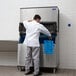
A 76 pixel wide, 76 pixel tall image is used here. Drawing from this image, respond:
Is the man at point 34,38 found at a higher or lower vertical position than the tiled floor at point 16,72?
higher

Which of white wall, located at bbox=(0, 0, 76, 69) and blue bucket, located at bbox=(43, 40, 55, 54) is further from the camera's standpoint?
white wall, located at bbox=(0, 0, 76, 69)

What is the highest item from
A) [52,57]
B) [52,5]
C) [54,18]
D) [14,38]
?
[52,5]

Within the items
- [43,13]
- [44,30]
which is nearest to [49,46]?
[44,30]

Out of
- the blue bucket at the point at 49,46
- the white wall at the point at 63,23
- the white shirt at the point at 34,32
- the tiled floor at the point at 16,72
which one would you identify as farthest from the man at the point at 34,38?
the white wall at the point at 63,23

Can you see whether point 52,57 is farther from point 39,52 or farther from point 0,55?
point 0,55

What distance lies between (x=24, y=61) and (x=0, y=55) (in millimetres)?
1017

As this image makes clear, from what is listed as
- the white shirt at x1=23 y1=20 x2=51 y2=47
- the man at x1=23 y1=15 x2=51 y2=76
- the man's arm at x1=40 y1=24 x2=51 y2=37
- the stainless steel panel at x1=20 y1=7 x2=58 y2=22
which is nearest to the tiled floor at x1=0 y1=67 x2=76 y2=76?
the man at x1=23 y1=15 x2=51 y2=76

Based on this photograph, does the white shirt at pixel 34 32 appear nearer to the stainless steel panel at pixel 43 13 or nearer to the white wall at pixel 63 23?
the stainless steel panel at pixel 43 13

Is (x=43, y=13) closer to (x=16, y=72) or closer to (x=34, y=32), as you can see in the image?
(x=34, y=32)

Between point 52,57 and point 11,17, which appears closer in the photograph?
point 52,57

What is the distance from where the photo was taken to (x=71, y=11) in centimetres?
545

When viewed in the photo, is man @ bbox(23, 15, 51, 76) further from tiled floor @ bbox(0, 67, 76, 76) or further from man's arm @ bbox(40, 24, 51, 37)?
tiled floor @ bbox(0, 67, 76, 76)

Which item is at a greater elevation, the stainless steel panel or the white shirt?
the stainless steel panel


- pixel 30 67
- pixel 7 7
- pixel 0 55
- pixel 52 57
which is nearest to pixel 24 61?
pixel 30 67
